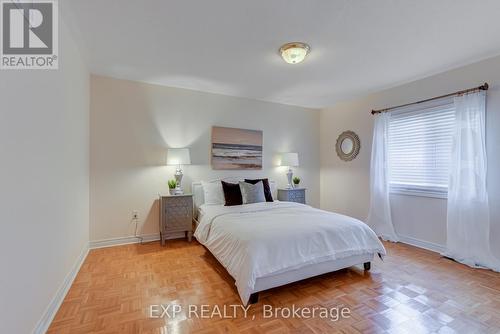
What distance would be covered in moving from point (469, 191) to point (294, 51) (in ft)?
9.01

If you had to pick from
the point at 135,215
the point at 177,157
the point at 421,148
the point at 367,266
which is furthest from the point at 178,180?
the point at 421,148

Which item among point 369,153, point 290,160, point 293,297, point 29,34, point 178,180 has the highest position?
point 29,34

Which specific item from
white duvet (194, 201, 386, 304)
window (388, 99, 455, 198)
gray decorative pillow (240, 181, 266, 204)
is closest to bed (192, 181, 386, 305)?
white duvet (194, 201, 386, 304)

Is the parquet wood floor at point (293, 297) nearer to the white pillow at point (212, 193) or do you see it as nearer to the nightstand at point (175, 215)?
the nightstand at point (175, 215)

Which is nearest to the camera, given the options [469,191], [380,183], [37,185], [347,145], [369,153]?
[37,185]

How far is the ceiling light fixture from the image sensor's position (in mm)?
2492

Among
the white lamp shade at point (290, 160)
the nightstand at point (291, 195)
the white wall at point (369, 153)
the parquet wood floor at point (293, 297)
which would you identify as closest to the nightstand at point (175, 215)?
the parquet wood floor at point (293, 297)

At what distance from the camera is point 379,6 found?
75.2 inches

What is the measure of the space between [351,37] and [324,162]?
3.23 metres

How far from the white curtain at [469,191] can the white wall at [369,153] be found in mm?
106

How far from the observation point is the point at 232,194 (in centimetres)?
361

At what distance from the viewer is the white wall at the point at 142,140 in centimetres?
340

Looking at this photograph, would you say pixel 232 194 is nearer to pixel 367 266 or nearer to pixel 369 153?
pixel 367 266

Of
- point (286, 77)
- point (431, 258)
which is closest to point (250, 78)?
point (286, 77)
